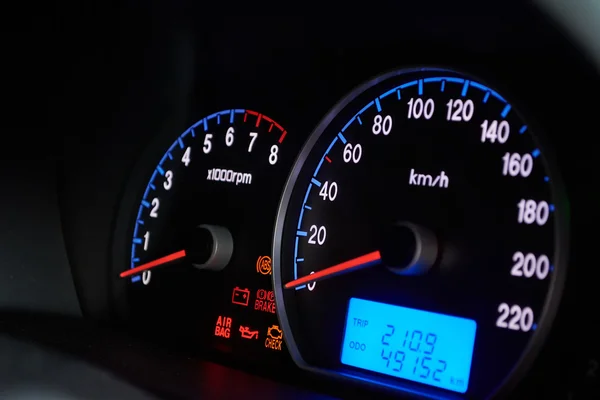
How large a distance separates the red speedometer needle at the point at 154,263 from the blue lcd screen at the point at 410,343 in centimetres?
55

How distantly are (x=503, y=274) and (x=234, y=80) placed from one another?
96 centimetres

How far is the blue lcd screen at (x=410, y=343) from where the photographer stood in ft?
6.79

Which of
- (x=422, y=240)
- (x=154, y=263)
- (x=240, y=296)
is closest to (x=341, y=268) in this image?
(x=422, y=240)

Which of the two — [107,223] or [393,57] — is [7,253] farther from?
[393,57]

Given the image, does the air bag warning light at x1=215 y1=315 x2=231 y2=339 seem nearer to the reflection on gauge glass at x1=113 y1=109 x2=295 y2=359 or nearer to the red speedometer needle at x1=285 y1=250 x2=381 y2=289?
the reflection on gauge glass at x1=113 y1=109 x2=295 y2=359

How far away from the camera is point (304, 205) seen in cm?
246

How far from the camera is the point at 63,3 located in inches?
103

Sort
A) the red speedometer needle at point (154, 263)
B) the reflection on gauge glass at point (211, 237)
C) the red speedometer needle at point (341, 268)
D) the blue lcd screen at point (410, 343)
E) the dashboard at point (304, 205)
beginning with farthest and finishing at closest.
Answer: the red speedometer needle at point (154, 263) → the reflection on gauge glass at point (211, 237) → the red speedometer needle at point (341, 268) → the blue lcd screen at point (410, 343) → the dashboard at point (304, 205)

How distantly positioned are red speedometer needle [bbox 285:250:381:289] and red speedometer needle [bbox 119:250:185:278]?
1.18ft

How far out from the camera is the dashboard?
6.32ft

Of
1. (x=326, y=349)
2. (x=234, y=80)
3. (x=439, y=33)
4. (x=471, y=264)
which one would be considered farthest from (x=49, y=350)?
(x=439, y=33)

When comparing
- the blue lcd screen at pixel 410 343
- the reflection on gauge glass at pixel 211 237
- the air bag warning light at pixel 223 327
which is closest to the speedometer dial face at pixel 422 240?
the blue lcd screen at pixel 410 343

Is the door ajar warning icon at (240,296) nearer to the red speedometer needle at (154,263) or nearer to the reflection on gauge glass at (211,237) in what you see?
the reflection on gauge glass at (211,237)

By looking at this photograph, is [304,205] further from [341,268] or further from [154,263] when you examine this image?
[154,263]
